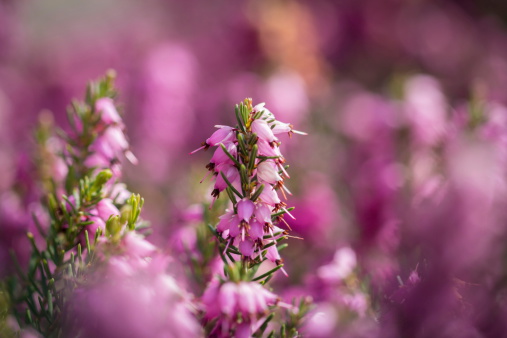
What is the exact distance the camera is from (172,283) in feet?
2.61

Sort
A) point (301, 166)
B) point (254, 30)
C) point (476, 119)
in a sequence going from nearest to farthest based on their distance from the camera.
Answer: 1. point (476, 119)
2. point (301, 166)
3. point (254, 30)

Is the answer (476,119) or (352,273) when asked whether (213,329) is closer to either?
(352,273)

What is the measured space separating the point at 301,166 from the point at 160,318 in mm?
1730

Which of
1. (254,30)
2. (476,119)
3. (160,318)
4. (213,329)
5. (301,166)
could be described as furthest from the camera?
(254,30)

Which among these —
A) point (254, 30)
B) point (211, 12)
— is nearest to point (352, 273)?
point (254, 30)

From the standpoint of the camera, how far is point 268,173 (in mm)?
804

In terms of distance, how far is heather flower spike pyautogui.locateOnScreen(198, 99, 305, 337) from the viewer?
0.76 meters

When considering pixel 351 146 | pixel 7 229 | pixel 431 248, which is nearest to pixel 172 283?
pixel 431 248

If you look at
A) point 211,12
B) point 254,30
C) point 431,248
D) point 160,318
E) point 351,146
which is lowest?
point 160,318

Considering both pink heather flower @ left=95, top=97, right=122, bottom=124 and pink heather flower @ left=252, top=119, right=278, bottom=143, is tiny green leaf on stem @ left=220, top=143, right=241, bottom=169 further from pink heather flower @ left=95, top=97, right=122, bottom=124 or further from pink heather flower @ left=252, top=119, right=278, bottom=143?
pink heather flower @ left=95, top=97, right=122, bottom=124

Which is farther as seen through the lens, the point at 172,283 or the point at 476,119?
the point at 476,119

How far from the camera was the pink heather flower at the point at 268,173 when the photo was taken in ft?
2.63

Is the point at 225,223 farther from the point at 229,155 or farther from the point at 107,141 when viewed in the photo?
the point at 107,141

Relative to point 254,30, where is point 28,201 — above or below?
below
